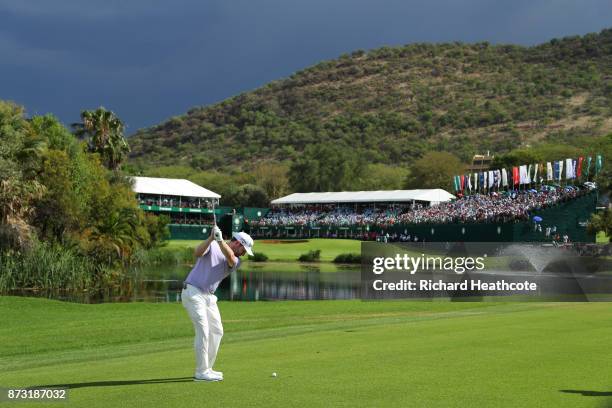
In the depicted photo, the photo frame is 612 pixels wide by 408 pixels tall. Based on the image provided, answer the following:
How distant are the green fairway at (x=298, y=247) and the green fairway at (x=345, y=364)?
184 feet

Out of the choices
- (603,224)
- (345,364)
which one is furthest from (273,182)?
(345,364)

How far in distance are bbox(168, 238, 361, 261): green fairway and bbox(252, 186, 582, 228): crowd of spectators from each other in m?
5.05

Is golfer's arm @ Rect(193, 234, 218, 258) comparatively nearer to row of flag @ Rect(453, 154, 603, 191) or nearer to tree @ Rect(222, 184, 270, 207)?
row of flag @ Rect(453, 154, 603, 191)

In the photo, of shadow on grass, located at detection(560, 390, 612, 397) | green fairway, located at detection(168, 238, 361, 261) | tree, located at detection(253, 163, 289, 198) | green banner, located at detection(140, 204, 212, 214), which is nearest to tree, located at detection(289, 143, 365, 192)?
tree, located at detection(253, 163, 289, 198)

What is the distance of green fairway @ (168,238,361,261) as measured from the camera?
80938 mm

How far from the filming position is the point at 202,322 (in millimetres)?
10641

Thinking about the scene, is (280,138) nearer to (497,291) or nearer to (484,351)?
(497,291)

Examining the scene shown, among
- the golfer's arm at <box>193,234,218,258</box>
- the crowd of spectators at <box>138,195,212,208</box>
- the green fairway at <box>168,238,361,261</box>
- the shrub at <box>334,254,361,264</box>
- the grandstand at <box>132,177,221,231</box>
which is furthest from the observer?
the crowd of spectators at <box>138,195,212,208</box>

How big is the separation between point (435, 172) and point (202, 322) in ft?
380

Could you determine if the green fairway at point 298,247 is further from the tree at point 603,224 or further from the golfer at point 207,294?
the golfer at point 207,294

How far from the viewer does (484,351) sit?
13.8 m

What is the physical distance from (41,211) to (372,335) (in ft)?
113

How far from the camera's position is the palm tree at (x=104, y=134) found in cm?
6888

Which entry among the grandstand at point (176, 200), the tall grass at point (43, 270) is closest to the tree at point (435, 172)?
the grandstand at point (176, 200)
